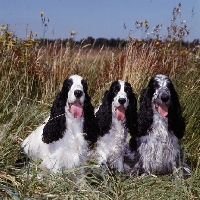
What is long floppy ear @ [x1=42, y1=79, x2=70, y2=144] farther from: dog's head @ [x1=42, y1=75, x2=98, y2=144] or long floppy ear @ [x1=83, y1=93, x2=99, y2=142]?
long floppy ear @ [x1=83, y1=93, x2=99, y2=142]

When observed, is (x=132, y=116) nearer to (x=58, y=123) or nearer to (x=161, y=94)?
(x=161, y=94)

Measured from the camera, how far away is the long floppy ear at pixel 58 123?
4.09 meters

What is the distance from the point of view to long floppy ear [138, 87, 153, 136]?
450 cm

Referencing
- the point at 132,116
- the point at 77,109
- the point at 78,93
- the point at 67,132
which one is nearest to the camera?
the point at 78,93

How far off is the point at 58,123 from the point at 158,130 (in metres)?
1.17

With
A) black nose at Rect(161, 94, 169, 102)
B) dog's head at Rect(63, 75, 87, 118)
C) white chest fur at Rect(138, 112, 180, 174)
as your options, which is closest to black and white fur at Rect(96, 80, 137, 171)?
white chest fur at Rect(138, 112, 180, 174)

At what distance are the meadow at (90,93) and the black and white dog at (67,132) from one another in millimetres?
165

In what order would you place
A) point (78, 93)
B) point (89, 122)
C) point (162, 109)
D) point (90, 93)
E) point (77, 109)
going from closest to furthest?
point (78, 93) → point (77, 109) → point (89, 122) → point (162, 109) → point (90, 93)

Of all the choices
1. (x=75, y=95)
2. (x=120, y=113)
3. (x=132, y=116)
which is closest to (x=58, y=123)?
(x=75, y=95)

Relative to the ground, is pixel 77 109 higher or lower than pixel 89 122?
higher

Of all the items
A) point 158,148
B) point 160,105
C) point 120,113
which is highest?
point 160,105

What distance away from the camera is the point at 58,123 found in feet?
13.6

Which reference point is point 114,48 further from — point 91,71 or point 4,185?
point 4,185

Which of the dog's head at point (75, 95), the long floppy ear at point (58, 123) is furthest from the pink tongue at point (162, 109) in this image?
the long floppy ear at point (58, 123)
